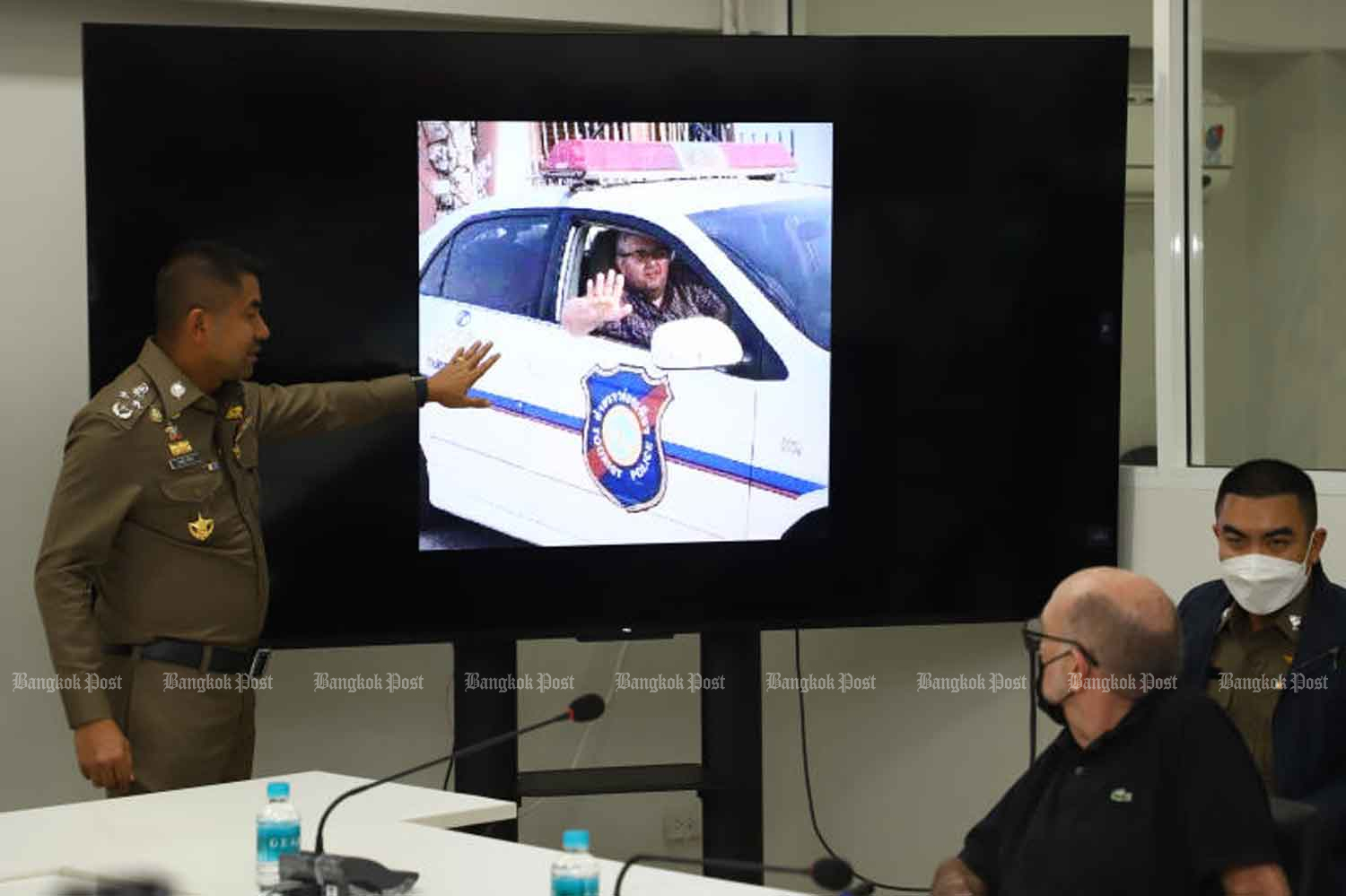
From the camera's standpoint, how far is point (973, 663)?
199 inches

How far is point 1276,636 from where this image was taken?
347cm

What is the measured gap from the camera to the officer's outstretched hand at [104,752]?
3.57m

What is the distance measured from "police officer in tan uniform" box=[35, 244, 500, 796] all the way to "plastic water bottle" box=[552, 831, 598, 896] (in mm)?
1537

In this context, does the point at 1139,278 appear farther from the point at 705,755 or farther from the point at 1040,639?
the point at 1040,639

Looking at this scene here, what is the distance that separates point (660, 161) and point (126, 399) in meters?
1.44

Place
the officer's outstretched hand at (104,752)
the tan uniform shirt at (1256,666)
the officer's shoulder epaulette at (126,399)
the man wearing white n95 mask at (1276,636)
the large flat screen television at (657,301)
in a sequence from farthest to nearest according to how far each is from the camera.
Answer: the large flat screen television at (657,301) < the officer's shoulder epaulette at (126,399) < the officer's outstretched hand at (104,752) < the tan uniform shirt at (1256,666) < the man wearing white n95 mask at (1276,636)

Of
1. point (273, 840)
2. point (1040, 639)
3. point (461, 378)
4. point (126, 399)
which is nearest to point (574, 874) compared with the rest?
point (273, 840)

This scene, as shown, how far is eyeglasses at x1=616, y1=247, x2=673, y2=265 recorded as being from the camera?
4413 mm

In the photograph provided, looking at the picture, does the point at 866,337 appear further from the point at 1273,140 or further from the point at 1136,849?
the point at 1136,849

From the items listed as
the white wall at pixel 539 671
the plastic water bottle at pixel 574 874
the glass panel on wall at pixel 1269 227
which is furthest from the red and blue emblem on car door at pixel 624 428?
the plastic water bottle at pixel 574 874

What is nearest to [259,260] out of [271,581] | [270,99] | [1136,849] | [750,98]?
[270,99]

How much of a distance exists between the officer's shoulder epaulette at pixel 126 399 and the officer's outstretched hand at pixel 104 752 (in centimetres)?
61

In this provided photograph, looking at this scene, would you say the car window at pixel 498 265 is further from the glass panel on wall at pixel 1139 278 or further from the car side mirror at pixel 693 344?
the glass panel on wall at pixel 1139 278

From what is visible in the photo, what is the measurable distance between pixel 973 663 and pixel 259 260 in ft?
7.46
